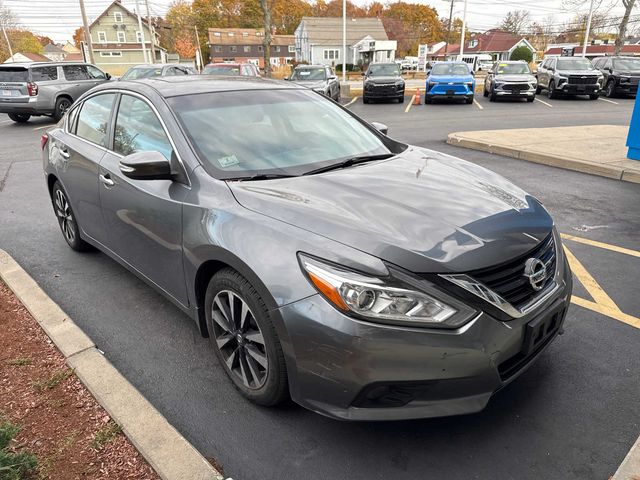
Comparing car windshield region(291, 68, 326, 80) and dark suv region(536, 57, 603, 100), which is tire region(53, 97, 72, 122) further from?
dark suv region(536, 57, 603, 100)

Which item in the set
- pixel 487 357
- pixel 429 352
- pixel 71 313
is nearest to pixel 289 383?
pixel 429 352

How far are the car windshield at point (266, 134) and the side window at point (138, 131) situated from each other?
19 cm

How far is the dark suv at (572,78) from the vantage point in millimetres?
18922

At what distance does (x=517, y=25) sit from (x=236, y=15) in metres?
55.1

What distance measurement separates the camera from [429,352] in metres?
1.97

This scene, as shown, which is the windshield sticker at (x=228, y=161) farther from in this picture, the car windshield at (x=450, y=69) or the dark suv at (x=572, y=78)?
the dark suv at (x=572, y=78)

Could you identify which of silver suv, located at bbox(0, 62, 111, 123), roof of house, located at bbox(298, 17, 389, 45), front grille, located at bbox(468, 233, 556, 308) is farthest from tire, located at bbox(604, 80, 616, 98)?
roof of house, located at bbox(298, 17, 389, 45)

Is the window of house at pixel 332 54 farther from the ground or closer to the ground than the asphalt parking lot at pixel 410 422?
farther from the ground

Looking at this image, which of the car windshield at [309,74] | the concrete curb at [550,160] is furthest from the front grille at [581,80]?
the concrete curb at [550,160]

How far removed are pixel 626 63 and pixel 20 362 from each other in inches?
963

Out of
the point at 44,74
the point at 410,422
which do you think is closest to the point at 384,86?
the point at 44,74

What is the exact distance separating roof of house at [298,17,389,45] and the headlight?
240 ft

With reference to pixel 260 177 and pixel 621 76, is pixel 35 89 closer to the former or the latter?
pixel 260 177

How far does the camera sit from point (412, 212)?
7.77 ft
